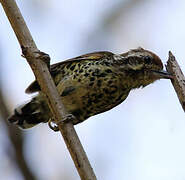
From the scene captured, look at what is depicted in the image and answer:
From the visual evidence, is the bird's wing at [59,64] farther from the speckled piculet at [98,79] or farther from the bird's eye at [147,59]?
the bird's eye at [147,59]

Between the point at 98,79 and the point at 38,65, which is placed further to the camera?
the point at 98,79

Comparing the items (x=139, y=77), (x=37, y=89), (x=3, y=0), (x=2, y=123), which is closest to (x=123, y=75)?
(x=139, y=77)

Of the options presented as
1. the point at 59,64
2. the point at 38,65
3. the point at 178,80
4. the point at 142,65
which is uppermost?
the point at 59,64

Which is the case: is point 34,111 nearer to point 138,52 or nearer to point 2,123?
point 2,123

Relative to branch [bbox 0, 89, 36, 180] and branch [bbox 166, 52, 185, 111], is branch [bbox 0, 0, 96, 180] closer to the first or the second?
branch [bbox 0, 89, 36, 180]

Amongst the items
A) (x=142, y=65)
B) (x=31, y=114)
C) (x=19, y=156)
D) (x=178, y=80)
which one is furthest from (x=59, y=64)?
(x=178, y=80)

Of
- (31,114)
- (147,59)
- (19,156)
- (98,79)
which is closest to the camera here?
(19,156)

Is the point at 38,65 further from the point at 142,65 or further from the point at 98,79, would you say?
the point at 142,65
